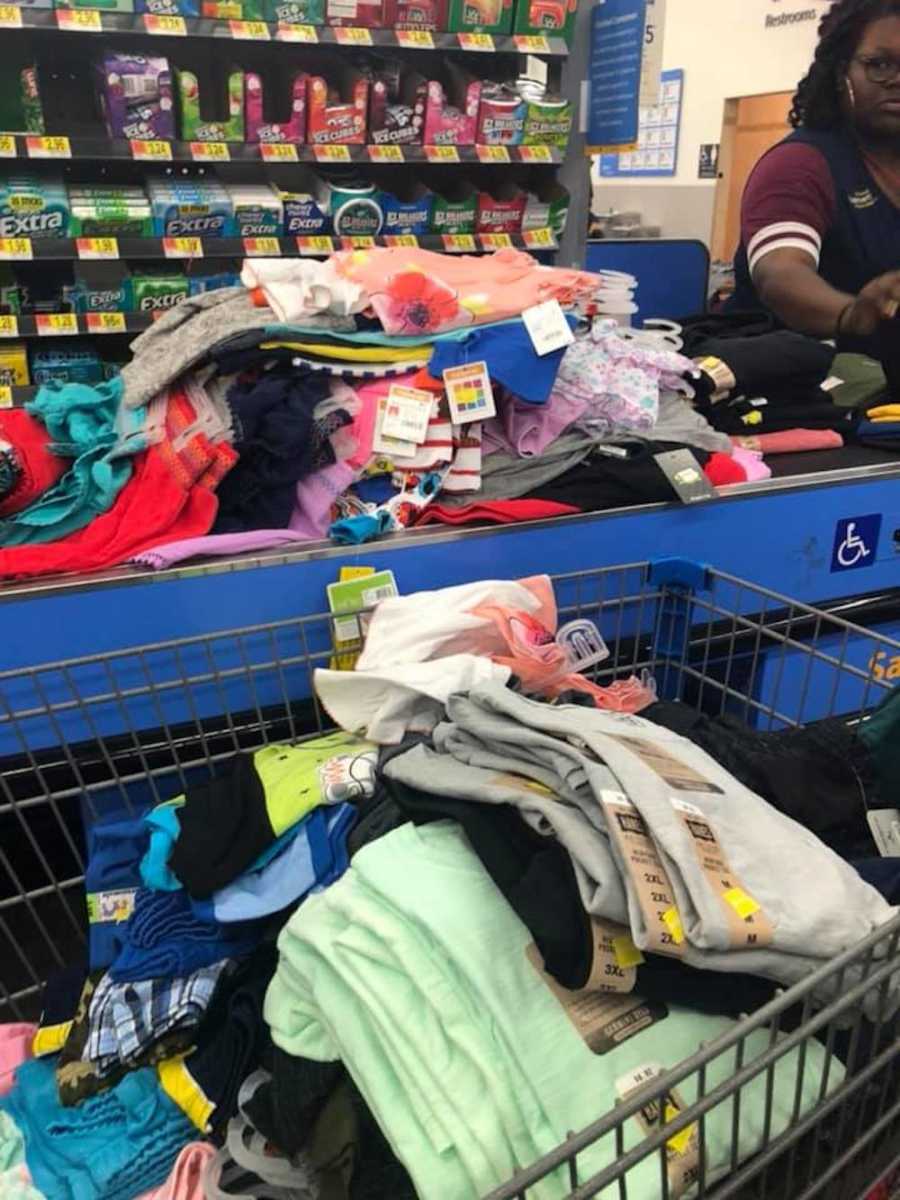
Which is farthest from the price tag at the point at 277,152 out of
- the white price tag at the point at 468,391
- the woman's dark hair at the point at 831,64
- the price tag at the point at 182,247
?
the white price tag at the point at 468,391

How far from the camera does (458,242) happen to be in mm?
3525

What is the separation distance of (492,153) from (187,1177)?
11.1 feet

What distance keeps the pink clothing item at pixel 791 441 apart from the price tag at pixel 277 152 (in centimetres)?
201

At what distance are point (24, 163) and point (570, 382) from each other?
239 cm

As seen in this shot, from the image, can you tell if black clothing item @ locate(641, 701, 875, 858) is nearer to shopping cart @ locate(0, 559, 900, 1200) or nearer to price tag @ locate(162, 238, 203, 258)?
shopping cart @ locate(0, 559, 900, 1200)

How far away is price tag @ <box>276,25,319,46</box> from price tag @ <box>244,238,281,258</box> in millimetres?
627

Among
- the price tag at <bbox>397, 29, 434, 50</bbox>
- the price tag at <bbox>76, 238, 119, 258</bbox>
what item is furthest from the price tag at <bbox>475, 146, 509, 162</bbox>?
the price tag at <bbox>76, 238, 119, 258</bbox>

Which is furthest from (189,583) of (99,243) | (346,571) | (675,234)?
(675,234)

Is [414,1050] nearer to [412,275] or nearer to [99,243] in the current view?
[412,275]

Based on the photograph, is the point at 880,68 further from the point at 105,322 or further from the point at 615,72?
the point at 105,322

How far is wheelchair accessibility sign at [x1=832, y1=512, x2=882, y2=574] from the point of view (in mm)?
1966

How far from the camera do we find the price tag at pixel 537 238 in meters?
3.64

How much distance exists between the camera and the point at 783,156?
9.38 ft

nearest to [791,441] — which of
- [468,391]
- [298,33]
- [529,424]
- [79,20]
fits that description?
[529,424]
